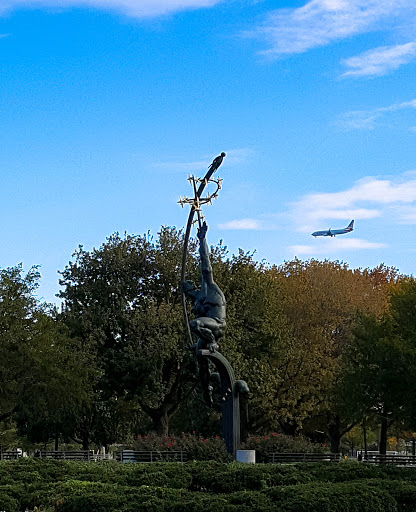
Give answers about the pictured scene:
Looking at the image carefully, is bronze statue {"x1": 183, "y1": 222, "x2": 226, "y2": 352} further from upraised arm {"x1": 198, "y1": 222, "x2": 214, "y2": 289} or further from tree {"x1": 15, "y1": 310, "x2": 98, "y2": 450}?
tree {"x1": 15, "y1": 310, "x2": 98, "y2": 450}

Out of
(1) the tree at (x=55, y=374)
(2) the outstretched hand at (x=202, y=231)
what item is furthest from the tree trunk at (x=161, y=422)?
(2) the outstretched hand at (x=202, y=231)

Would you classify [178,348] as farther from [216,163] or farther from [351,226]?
[351,226]

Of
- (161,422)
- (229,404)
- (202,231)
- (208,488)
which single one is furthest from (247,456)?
(161,422)

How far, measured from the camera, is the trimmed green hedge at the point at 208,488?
1390 centimetres

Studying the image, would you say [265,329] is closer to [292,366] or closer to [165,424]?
[292,366]

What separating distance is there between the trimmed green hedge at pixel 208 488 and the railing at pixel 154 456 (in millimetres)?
7657

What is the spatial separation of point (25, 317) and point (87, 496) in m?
26.8

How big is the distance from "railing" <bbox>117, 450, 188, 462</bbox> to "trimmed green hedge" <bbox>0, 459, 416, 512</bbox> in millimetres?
7657

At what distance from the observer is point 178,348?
42.3 m

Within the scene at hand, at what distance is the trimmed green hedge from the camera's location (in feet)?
45.6

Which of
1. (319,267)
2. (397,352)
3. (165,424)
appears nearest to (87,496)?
(397,352)

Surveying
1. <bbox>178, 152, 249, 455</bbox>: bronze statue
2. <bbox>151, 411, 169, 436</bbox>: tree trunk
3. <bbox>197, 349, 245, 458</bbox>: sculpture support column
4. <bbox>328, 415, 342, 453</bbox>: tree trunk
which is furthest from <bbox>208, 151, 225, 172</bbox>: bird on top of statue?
<bbox>328, 415, 342, 453</bbox>: tree trunk

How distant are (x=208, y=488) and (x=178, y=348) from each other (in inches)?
991

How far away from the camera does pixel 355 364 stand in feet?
134
